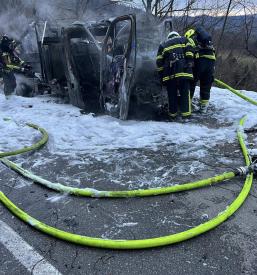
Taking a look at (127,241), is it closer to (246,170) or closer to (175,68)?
(246,170)

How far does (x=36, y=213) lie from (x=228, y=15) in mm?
15710

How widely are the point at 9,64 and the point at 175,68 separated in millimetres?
4559

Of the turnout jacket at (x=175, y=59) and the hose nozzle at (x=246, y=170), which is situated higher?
the turnout jacket at (x=175, y=59)

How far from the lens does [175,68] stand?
20.1 ft

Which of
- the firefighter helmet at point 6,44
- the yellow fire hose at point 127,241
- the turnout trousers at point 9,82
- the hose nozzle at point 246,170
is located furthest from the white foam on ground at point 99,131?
the firefighter helmet at point 6,44

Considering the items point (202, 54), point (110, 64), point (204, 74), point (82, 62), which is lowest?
point (204, 74)

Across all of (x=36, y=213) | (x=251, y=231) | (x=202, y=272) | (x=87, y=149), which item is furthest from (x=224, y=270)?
(x=87, y=149)

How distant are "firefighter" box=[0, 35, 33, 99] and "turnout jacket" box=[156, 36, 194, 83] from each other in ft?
13.4

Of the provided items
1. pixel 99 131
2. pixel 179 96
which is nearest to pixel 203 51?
pixel 179 96

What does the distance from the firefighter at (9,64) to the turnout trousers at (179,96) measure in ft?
13.9

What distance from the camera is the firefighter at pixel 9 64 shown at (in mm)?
8531

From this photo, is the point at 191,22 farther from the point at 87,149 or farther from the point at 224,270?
the point at 224,270

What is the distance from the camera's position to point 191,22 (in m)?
16.3

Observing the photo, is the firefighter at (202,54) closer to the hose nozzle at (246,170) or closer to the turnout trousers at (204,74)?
the turnout trousers at (204,74)
